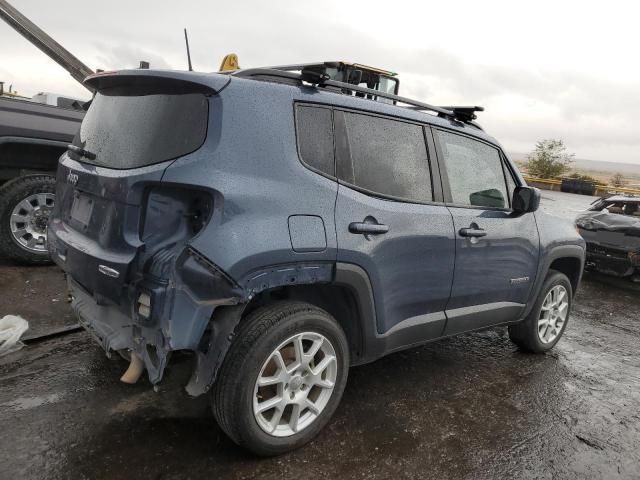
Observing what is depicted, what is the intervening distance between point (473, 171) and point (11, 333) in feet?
11.3

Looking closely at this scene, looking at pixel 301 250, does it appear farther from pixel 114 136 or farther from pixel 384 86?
pixel 384 86

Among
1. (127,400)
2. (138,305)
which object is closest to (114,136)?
(138,305)

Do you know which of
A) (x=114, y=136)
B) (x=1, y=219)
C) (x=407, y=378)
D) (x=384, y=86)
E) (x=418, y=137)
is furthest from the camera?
(x=1, y=219)

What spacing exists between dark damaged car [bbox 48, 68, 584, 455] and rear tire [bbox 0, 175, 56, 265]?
2225 mm

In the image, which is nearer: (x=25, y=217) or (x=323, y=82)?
(x=323, y=82)

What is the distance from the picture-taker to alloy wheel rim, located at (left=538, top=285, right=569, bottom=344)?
4.19 metres

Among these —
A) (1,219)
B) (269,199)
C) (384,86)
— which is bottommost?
(1,219)

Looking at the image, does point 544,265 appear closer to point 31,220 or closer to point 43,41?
point 31,220

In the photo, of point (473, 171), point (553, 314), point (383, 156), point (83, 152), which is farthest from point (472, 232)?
point (83, 152)

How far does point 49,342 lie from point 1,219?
6.01 ft

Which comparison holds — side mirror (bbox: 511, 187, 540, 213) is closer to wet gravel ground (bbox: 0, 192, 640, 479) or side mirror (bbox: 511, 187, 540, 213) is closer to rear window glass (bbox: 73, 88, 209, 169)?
wet gravel ground (bbox: 0, 192, 640, 479)

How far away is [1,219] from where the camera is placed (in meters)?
4.71

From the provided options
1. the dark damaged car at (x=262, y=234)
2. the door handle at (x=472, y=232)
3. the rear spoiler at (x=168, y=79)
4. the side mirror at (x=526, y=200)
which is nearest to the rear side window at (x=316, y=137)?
the dark damaged car at (x=262, y=234)

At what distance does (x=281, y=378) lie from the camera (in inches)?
96.4
